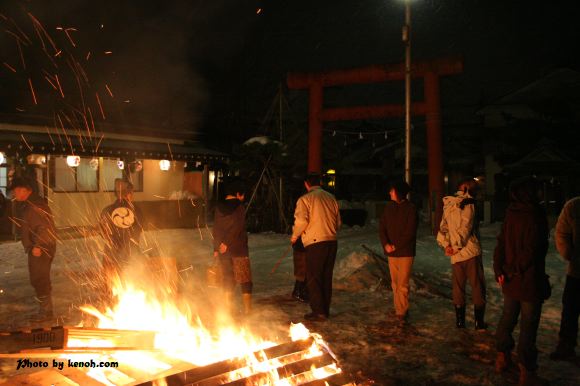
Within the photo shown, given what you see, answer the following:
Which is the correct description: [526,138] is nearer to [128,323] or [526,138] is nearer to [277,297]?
[277,297]

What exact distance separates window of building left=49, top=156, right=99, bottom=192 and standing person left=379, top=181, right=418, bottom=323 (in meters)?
13.1

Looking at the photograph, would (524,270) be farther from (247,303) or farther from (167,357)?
(247,303)

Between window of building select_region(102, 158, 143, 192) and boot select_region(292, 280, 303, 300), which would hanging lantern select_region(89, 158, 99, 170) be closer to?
window of building select_region(102, 158, 143, 192)

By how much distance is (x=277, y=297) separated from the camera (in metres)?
7.55

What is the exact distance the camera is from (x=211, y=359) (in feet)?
14.1

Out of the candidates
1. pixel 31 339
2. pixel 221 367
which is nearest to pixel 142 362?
pixel 31 339

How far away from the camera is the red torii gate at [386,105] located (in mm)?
13156

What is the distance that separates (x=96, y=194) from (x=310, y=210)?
508 inches

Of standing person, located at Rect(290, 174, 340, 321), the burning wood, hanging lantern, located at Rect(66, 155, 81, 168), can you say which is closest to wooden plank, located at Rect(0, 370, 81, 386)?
the burning wood

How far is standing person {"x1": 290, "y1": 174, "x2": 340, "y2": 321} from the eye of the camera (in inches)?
246

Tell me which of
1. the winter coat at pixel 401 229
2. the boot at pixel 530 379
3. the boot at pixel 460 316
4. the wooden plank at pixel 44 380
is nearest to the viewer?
the wooden plank at pixel 44 380

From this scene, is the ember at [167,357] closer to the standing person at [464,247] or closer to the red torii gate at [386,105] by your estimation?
the standing person at [464,247]

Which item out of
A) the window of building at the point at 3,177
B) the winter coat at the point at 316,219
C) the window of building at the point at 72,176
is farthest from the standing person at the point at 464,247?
the window of building at the point at 3,177

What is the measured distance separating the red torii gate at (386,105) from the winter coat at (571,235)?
333 inches
